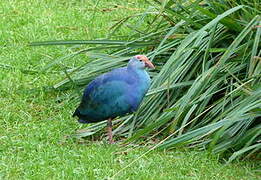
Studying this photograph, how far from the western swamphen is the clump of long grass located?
29 cm

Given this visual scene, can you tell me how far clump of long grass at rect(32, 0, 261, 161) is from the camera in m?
5.35

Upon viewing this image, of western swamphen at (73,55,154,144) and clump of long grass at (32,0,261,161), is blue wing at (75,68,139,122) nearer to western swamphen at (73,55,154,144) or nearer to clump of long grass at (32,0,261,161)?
western swamphen at (73,55,154,144)

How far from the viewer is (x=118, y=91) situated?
531 cm

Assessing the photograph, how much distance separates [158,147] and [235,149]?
22.2 inches

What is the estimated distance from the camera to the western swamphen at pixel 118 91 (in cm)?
527

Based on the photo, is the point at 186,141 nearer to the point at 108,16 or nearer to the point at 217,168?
the point at 217,168

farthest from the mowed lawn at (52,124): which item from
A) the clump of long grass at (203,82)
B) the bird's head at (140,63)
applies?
the bird's head at (140,63)

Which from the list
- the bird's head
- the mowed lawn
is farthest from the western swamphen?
the mowed lawn

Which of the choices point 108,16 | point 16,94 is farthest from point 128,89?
point 108,16

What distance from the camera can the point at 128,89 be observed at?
17.3ft

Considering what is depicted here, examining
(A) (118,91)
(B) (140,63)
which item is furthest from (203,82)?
(A) (118,91)

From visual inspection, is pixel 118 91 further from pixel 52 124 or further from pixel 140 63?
pixel 52 124

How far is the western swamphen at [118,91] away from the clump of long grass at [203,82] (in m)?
0.29

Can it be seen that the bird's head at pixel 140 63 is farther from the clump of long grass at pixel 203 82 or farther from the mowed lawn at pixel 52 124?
the mowed lawn at pixel 52 124
